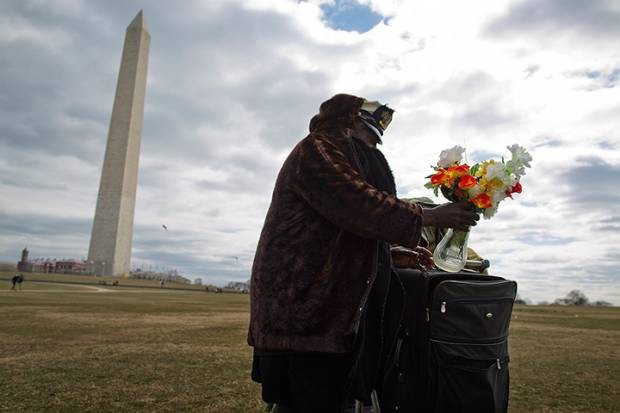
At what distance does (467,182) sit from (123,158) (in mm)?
50309

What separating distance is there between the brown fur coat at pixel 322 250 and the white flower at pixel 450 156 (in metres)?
0.44

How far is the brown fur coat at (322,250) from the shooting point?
1.68 metres

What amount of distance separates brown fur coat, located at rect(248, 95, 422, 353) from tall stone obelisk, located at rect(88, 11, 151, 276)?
49212 mm

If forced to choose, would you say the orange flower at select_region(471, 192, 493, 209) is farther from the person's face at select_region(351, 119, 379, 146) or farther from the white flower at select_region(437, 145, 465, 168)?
the person's face at select_region(351, 119, 379, 146)

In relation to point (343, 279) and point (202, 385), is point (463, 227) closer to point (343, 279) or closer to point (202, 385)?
point (343, 279)

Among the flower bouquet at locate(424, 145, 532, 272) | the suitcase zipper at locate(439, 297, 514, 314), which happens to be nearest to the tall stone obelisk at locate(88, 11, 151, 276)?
the flower bouquet at locate(424, 145, 532, 272)

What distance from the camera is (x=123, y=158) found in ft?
158

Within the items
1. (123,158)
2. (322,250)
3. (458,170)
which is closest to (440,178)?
(458,170)

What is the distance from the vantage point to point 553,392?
5398 millimetres

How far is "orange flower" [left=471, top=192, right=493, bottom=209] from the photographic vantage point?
186cm

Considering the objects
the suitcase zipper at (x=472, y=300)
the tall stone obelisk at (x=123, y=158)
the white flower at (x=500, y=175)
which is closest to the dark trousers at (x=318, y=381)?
the suitcase zipper at (x=472, y=300)

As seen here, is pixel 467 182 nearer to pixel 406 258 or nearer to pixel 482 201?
pixel 482 201

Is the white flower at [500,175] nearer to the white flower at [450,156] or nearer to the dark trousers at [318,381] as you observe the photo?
the white flower at [450,156]

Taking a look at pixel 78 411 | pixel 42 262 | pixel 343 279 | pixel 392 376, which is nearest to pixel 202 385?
pixel 78 411
